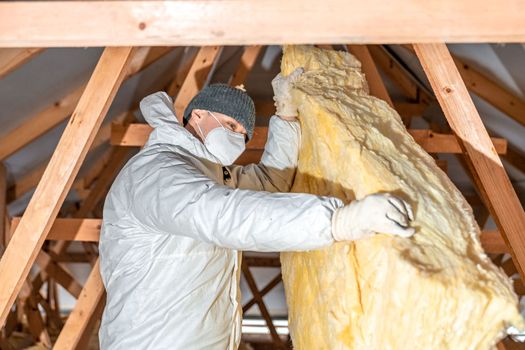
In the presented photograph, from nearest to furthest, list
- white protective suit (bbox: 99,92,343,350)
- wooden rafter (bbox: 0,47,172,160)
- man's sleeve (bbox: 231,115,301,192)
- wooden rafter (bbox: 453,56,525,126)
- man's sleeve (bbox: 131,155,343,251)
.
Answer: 1. man's sleeve (bbox: 131,155,343,251)
2. white protective suit (bbox: 99,92,343,350)
3. man's sleeve (bbox: 231,115,301,192)
4. wooden rafter (bbox: 453,56,525,126)
5. wooden rafter (bbox: 0,47,172,160)

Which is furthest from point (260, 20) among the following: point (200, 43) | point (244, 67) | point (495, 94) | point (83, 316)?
point (495, 94)

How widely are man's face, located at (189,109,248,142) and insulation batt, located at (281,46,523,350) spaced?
9.7 inches

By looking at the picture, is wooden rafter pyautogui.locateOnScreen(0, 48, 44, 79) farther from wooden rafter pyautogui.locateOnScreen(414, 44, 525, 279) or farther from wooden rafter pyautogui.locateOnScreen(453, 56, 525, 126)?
wooden rafter pyautogui.locateOnScreen(453, 56, 525, 126)

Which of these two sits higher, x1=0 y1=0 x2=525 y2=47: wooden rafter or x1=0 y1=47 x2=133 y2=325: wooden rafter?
x1=0 y1=0 x2=525 y2=47: wooden rafter

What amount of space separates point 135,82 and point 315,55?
232 centimetres

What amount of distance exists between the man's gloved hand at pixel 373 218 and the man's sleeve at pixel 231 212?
1.6 inches

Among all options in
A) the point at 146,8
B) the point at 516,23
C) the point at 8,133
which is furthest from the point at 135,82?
the point at 516,23

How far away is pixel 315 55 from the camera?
2490 millimetres

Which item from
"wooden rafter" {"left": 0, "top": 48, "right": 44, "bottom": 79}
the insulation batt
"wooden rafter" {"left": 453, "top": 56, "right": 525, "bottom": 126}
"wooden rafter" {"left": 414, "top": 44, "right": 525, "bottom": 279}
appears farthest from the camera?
"wooden rafter" {"left": 453, "top": 56, "right": 525, "bottom": 126}

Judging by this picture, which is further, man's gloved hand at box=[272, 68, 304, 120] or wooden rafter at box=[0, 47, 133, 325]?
man's gloved hand at box=[272, 68, 304, 120]

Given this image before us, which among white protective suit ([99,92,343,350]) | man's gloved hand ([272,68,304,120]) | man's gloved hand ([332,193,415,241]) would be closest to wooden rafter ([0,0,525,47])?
white protective suit ([99,92,343,350])

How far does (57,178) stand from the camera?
2.07 m

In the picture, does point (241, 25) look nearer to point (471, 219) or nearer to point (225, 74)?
point (471, 219)

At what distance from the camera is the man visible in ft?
5.09
